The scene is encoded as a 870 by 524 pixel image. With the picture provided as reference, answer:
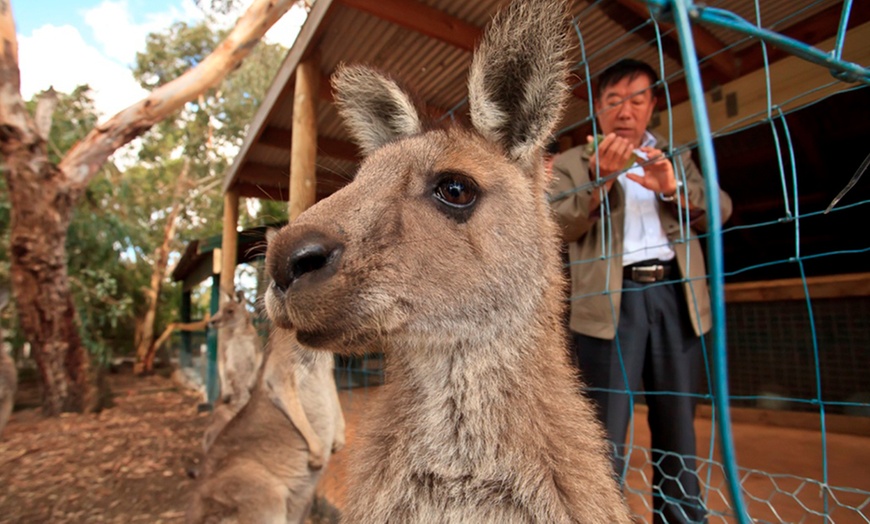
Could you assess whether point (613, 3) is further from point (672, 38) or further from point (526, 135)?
point (526, 135)

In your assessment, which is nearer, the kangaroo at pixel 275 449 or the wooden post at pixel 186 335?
the kangaroo at pixel 275 449

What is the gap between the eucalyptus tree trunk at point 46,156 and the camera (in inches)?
232

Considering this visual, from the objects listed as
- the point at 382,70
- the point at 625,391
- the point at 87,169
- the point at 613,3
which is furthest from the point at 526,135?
the point at 87,169

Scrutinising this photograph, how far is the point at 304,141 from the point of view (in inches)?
141

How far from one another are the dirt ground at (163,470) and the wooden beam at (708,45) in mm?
2830

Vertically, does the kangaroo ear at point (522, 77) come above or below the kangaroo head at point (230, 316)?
above

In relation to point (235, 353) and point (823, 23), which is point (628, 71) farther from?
point (235, 353)

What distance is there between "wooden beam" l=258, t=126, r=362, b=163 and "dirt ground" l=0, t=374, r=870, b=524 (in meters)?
2.50

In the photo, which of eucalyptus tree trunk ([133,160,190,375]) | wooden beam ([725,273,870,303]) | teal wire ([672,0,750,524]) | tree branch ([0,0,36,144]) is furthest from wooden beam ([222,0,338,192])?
eucalyptus tree trunk ([133,160,190,375])

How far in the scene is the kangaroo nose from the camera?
1.18m

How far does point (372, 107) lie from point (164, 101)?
5.45 metres

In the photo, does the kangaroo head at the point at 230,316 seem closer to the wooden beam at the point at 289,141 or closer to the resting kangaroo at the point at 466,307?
the wooden beam at the point at 289,141

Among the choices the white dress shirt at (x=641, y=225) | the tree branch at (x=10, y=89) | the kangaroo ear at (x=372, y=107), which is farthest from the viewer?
the tree branch at (x=10, y=89)

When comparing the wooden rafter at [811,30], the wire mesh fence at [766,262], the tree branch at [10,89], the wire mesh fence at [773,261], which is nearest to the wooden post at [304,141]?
the wire mesh fence at [766,262]
